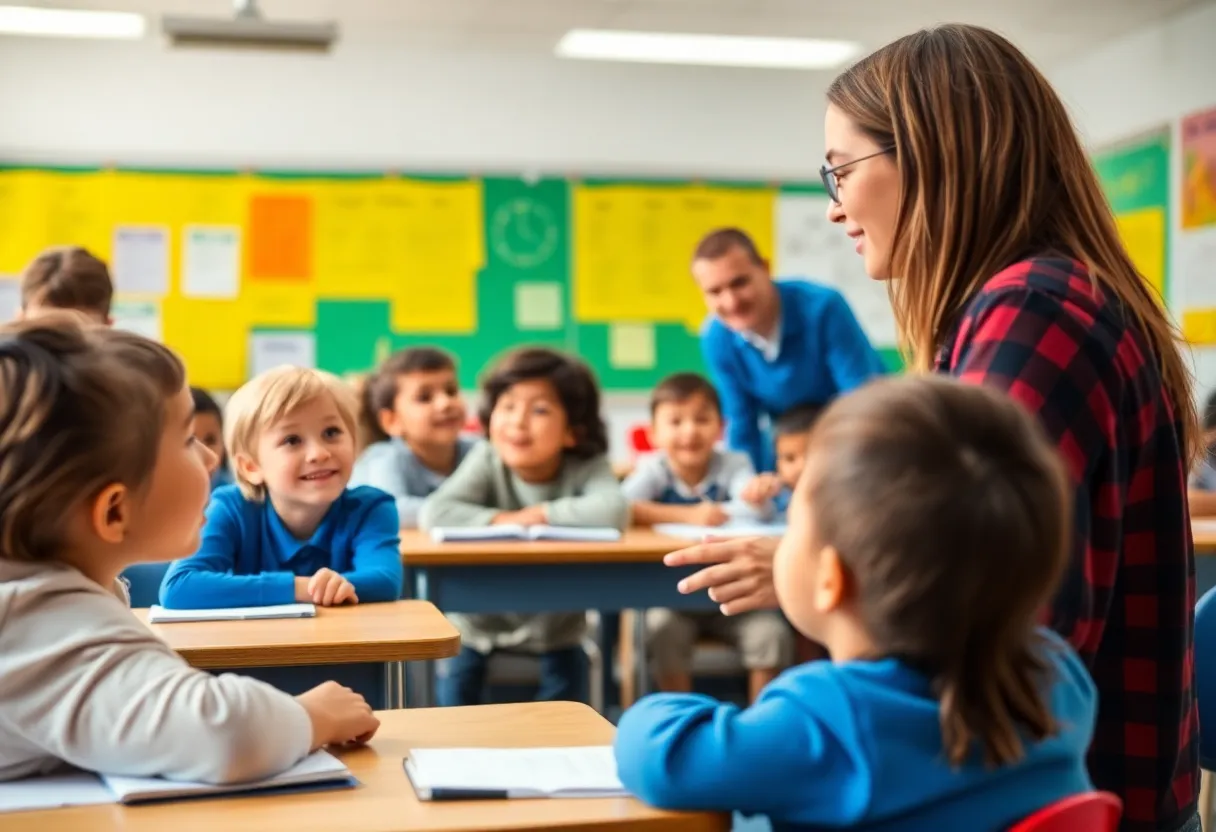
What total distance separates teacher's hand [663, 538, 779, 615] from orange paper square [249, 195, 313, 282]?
4.96 m

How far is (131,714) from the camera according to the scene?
1.11 m

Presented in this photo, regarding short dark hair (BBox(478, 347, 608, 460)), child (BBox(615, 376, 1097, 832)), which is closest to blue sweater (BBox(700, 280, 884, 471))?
short dark hair (BBox(478, 347, 608, 460))

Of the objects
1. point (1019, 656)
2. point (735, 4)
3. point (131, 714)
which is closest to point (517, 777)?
point (131, 714)

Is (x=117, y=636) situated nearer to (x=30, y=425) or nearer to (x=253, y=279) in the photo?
(x=30, y=425)

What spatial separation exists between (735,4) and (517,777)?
475cm

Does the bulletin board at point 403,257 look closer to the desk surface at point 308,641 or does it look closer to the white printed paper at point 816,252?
the white printed paper at point 816,252

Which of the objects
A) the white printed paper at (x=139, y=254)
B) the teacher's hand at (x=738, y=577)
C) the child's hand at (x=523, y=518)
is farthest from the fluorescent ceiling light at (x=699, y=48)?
the teacher's hand at (x=738, y=577)

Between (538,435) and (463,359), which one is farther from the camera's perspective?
(463,359)

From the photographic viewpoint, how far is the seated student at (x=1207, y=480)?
3758 mm

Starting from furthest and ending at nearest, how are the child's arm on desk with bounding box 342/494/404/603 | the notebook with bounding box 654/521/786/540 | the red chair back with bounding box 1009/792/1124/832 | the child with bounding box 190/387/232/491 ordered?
the child with bounding box 190/387/232/491 < the notebook with bounding box 654/521/786/540 < the child's arm on desk with bounding box 342/494/404/603 < the red chair back with bounding box 1009/792/1124/832

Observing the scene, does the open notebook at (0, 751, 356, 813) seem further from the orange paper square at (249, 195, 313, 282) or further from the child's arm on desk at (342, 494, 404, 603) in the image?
the orange paper square at (249, 195, 313, 282)

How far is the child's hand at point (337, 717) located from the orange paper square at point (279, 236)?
192 inches

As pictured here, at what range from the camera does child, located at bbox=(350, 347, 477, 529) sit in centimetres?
381

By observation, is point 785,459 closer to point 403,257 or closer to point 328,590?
point 328,590
